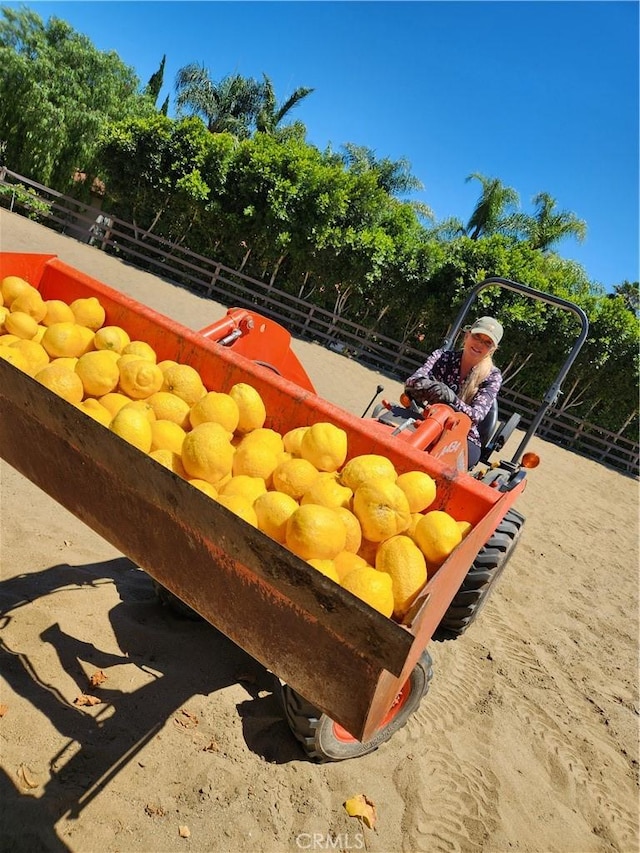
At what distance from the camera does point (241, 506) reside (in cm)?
178

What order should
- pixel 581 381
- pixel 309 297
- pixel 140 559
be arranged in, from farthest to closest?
pixel 309 297 → pixel 581 381 → pixel 140 559

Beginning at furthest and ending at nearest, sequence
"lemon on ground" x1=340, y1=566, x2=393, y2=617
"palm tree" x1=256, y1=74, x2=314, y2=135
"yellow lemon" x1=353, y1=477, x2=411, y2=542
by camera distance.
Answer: "palm tree" x1=256, y1=74, x2=314, y2=135 → "yellow lemon" x1=353, y1=477, x2=411, y2=542 → "lemon on ground" x1=340, y1=566, x2=393, y2=617

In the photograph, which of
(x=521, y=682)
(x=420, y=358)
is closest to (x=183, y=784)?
(x=521, y=682)

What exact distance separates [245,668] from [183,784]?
2.63 ft

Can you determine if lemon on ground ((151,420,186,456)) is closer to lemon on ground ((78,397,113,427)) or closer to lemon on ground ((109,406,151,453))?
lemon on ground ((109,406,151,453))

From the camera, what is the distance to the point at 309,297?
58.3 ft

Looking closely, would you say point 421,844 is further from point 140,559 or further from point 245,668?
point 140,559

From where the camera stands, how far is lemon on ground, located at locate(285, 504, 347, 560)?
161 centimetres

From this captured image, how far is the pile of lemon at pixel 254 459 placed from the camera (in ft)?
5.47

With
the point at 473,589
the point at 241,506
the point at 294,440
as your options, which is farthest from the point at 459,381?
the point at 241,506

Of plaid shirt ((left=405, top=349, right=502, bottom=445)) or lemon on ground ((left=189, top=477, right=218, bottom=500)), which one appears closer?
lemon on ground ((left=189, top=477, right=218, bottom=500))

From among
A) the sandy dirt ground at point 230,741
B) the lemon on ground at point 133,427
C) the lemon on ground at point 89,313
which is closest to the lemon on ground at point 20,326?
the lemon on ground at point 89,313

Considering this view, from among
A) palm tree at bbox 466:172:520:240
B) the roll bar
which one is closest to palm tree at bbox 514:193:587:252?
palm tree at bbox 466:172:520:240

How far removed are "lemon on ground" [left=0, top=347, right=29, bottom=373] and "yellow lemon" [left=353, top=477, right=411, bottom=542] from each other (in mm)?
1375
